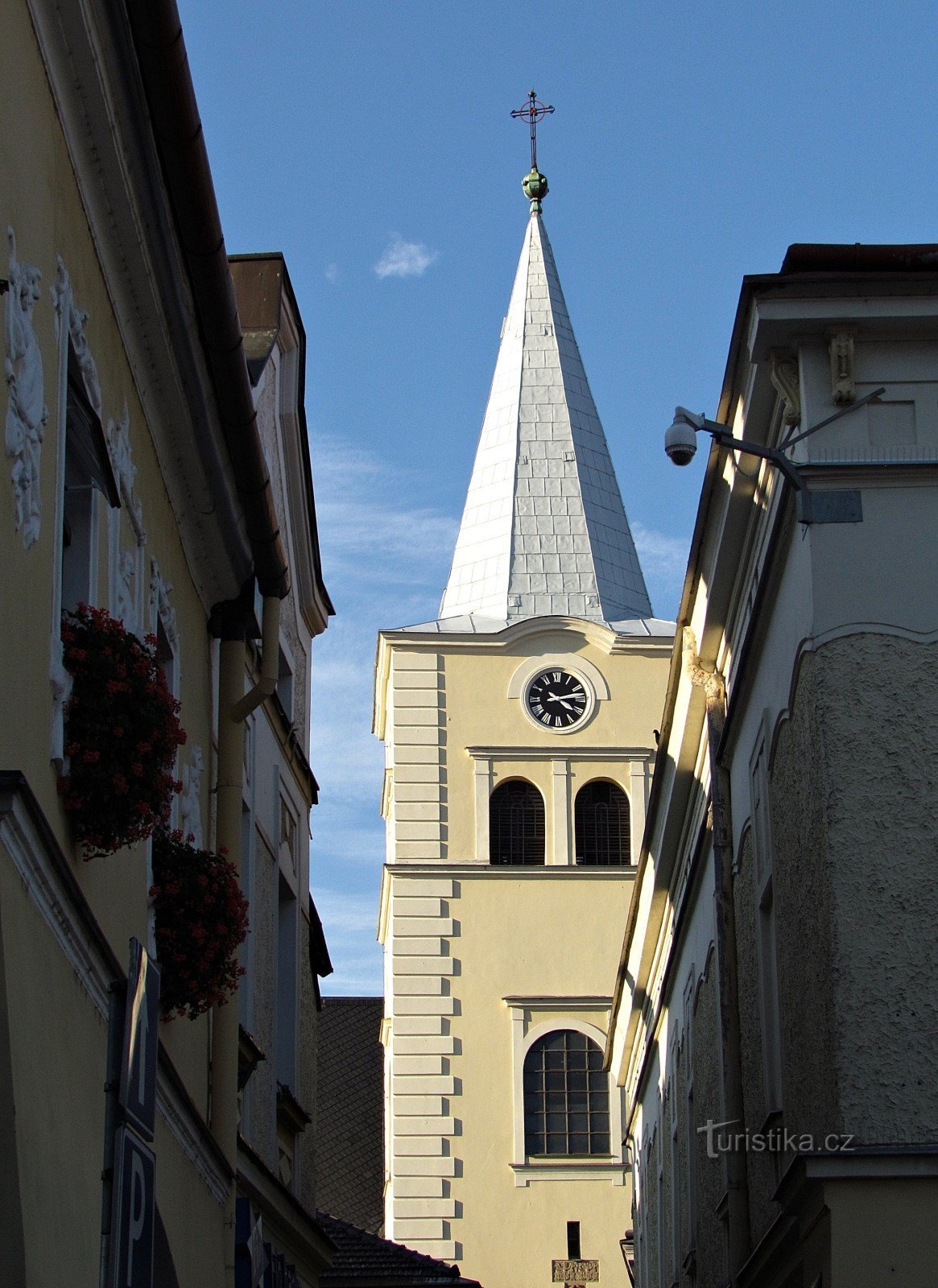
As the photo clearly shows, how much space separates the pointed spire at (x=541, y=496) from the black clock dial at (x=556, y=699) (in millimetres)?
1817

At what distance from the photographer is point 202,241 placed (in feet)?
36.4

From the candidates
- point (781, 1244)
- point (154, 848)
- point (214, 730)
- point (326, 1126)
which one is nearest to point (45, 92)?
point (154, 848)

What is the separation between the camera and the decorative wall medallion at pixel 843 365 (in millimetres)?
12500

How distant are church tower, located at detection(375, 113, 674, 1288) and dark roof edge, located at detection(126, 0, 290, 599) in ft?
95.2

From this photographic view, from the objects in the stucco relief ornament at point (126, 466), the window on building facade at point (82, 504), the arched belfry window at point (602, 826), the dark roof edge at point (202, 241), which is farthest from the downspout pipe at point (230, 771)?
the arched belfry window at point (602, 826)

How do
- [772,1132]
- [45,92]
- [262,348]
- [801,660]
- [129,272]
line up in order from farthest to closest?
[262,348]
[772,1132]
[801,660]
[129,272]
[45,92]

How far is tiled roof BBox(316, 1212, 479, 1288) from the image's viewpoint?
23000 millimetres

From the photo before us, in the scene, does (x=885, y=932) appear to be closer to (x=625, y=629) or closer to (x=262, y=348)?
(x=262, y=348)

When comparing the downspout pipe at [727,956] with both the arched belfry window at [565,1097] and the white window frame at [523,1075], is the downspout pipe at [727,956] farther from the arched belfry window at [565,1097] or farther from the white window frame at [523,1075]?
the arched belfry window at [565,1097]

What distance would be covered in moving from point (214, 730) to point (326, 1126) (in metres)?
36.7

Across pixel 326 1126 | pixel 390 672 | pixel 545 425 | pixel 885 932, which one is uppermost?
pixel 545 425

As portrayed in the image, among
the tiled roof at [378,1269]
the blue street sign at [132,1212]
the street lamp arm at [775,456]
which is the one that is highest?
the street lamp arm at [775,456]

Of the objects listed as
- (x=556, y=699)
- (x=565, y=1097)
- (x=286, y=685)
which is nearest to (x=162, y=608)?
(x=286, y=685)

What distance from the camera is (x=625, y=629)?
47625 mm
